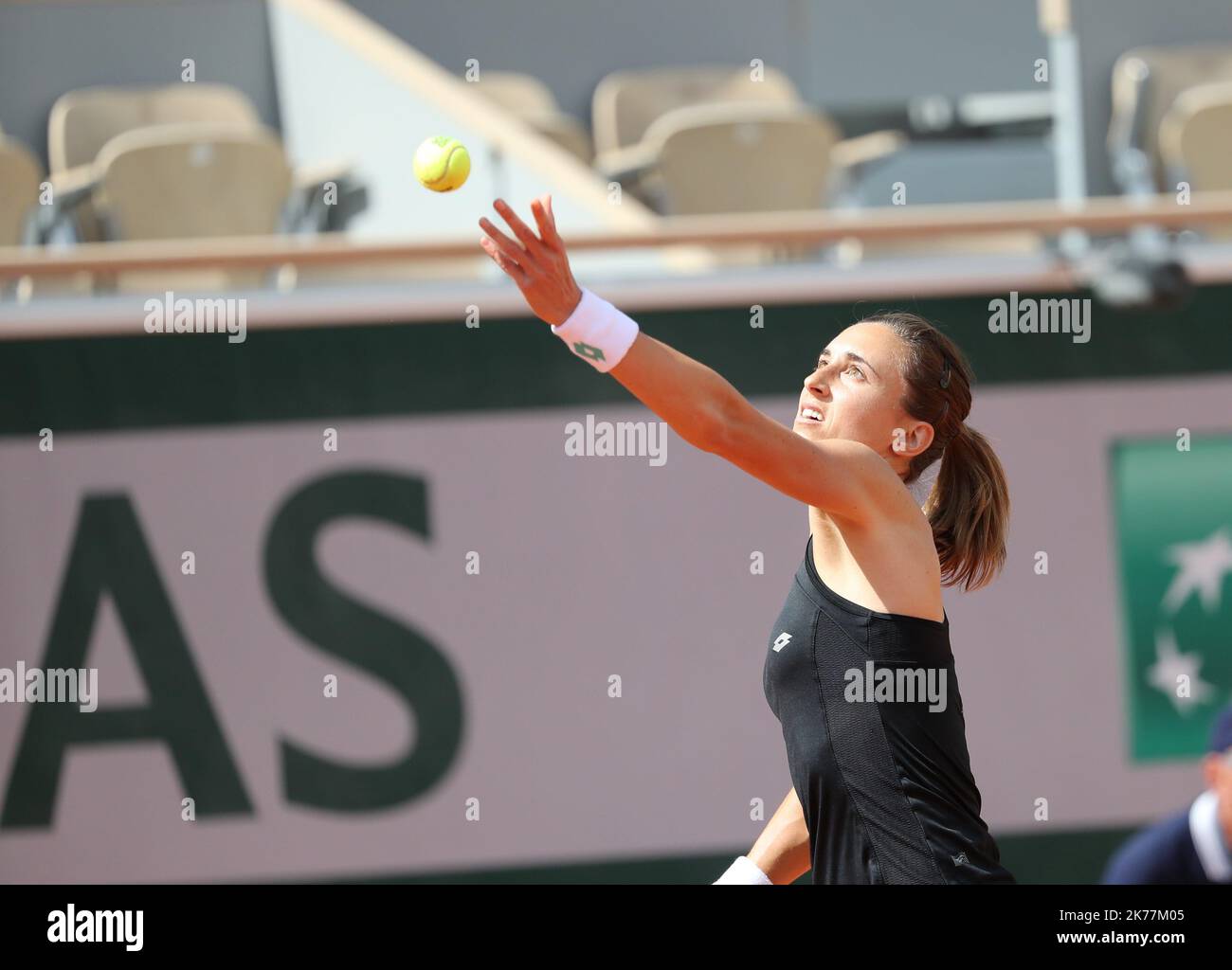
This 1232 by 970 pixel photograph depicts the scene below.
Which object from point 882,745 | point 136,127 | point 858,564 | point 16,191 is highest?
point 136,127

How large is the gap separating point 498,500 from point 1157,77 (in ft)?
11.0

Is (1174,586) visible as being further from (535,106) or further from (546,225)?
(535,106)

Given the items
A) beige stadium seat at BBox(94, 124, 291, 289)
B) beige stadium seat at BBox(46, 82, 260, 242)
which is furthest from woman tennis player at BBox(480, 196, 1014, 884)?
beige stadium seat at BBox(46, 82, 260, 242)

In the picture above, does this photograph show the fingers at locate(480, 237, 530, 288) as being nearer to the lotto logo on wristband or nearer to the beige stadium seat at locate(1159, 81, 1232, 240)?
the lotto logo on wristband

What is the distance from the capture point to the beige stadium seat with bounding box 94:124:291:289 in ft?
16.8

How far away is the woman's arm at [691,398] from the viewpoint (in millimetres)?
2014

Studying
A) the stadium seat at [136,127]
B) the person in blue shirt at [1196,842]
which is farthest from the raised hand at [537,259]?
the stadium seat at [136,127]

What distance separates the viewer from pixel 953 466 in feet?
8.02

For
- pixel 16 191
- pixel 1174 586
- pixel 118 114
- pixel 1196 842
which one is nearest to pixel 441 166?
pixel 1196 842

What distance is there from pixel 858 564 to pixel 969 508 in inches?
11.5

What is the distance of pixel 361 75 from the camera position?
5.25 metres
